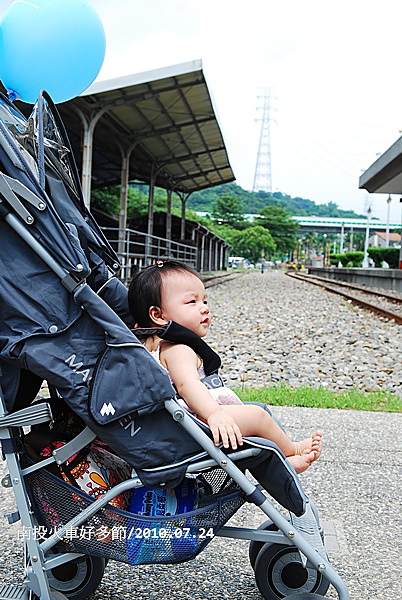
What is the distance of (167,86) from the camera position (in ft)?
46.3

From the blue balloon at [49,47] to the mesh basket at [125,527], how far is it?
1.55 m

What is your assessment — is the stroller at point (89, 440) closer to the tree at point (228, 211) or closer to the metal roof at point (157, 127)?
the metal roof at point (157, 127)

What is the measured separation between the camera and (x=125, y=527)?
6.03 ft

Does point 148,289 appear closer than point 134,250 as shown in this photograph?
Yes

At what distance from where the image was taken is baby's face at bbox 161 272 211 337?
6.89 feet

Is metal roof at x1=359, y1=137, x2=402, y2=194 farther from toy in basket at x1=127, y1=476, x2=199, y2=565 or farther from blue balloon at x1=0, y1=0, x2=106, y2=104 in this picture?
toy in basket at x1=127, y1=476, x2=199, y2=565

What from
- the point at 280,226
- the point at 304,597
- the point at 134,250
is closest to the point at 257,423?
the point at 304,597

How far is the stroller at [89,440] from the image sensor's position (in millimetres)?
1696

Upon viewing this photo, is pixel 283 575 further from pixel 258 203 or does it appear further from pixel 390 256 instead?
pixel 258 203

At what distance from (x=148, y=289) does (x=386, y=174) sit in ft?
69.4

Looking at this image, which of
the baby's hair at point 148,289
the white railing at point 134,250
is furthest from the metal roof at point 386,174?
the baby's hair at point 148,289

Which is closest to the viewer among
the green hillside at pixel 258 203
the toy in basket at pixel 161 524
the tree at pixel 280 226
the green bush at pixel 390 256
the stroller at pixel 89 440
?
the stroller at pixel 89 440

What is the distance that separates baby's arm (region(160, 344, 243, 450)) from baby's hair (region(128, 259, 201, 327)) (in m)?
0.17

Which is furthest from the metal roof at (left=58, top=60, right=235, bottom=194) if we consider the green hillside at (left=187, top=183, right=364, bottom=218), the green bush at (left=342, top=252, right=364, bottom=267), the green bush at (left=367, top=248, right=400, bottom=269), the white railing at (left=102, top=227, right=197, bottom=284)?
the green hillside at (left=187, top=183, right=364, bottom=218)
